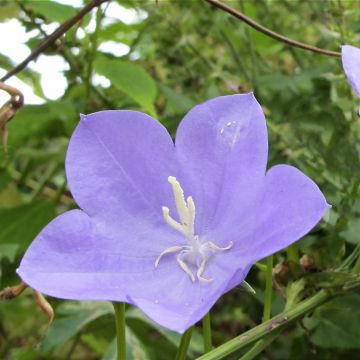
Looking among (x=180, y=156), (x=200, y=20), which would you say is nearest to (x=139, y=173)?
(x=180, y=156)

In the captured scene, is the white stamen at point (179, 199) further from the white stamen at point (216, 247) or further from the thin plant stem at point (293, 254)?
the thin plant stem at point (293, 254)

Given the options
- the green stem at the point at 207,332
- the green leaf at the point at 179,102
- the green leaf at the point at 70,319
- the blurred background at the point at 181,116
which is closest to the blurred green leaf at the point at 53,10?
the blurred background at the point at 181,116

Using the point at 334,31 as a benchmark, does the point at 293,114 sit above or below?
below

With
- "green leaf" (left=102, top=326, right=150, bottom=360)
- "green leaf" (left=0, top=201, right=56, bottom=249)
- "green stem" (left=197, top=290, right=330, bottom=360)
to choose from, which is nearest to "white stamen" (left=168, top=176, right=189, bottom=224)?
"green stem" (left=197, top=290, right=330, bottom=360)

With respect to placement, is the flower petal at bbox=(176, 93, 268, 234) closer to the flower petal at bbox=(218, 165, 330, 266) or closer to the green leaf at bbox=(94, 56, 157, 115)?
the flower petal at bbox=(218, 165, 330, 266)

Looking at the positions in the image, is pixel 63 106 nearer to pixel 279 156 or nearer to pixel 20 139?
pixel 20 139

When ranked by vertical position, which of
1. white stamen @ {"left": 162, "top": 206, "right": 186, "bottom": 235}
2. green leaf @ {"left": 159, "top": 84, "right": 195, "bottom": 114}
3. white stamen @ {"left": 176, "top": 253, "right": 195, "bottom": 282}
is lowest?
green leaf @ {"left": 159, "top": 84, "right": 195, "bottom": 114}
